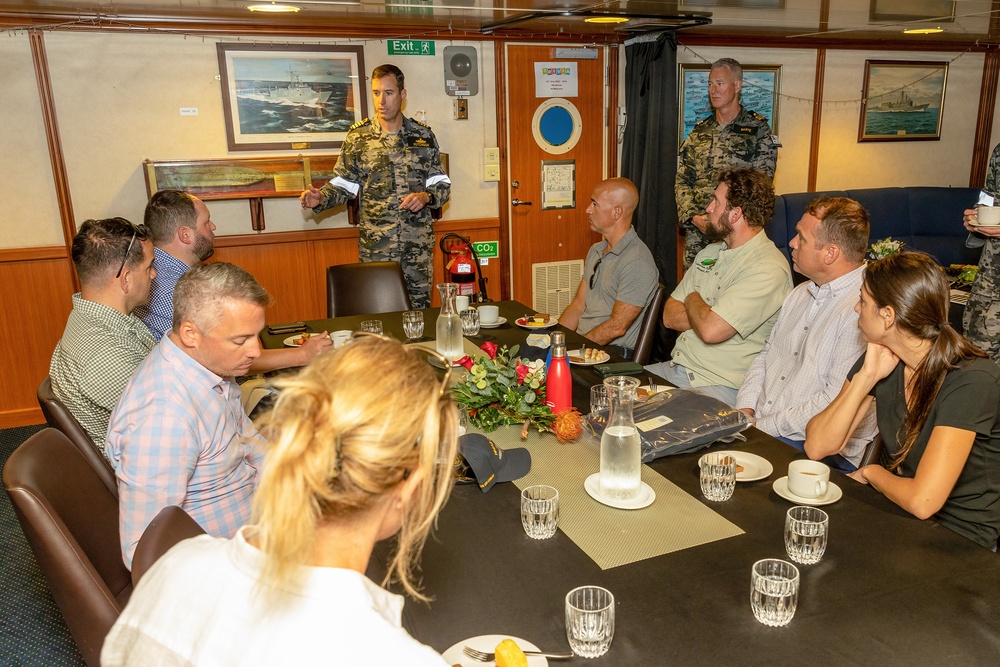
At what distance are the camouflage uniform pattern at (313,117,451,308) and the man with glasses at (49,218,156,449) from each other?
244 centimetres

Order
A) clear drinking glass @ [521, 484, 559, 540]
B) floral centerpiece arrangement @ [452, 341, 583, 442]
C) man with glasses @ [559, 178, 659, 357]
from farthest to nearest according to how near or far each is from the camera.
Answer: man with glasses @ [559, 178, 659, 357], floral centerpiece arrangement @ [452, 341, 583, 442], clear drinking glass @ [521, 484, 559, 540]

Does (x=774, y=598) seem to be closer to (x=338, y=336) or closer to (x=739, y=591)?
(x=739, y=591)

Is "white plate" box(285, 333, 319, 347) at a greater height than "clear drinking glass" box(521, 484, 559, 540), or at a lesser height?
lesser

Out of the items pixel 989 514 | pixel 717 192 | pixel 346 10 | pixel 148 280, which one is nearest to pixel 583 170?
pixel 346 10

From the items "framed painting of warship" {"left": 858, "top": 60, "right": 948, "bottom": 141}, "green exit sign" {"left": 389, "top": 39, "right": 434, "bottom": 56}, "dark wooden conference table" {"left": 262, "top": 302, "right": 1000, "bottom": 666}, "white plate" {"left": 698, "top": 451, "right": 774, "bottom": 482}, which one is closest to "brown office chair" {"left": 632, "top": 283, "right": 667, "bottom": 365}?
"white plate" {"left": 698, "top": 451, "right": 774, "bottom": 482}

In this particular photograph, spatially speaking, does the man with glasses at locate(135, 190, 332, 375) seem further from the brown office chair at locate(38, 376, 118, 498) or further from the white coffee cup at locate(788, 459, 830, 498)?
the white coffee cup at locate(788, 459, 830, 498)

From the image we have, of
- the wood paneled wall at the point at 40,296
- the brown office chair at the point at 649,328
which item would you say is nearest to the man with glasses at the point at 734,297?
the brown office chair at the point at 649,328

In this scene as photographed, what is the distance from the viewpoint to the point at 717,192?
10.7 ft

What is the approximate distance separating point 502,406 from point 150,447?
0.96 meters

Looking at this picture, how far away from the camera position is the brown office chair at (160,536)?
1.41m

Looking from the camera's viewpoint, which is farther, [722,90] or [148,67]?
[722,90]

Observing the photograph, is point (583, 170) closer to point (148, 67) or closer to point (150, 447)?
point (148, 67)

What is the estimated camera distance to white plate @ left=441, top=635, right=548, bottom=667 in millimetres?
1247

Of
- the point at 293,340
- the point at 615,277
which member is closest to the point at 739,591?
the point at 293,340
